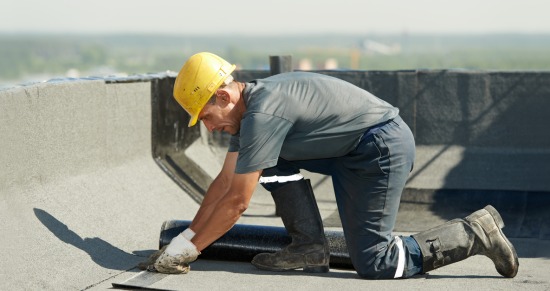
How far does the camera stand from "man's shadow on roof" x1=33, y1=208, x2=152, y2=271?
5.93 m

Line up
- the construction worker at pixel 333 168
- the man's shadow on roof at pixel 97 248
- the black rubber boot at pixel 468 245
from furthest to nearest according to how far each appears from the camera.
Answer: the man's shadow on roof at pixel 97 248
the black rubber boot at pixel 468 245
the construction worker at pixel 333 168

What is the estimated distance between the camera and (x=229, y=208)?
5242 mm

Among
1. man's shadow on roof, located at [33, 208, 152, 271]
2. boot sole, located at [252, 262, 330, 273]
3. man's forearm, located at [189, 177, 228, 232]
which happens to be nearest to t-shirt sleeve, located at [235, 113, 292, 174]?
man's forearm, located at [189, 177, 228, 232]

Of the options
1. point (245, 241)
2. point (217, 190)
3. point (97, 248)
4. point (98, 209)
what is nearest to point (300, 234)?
point (245, 241)

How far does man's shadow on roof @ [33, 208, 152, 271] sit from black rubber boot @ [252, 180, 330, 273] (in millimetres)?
917

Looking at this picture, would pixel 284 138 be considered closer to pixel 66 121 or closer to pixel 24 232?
pixel 24 232

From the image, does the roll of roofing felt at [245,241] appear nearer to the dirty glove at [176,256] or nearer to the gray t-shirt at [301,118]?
the dirty glove at [176,256]

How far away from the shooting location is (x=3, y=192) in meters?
6.05

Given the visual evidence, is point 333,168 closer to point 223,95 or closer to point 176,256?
point 223,95

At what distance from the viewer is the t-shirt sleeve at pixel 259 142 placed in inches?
199

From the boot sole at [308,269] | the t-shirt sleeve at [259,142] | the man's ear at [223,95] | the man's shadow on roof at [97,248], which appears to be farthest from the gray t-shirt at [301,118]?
the man's shadow on roof at [97,248]

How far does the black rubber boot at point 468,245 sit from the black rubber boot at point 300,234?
2.00 feet

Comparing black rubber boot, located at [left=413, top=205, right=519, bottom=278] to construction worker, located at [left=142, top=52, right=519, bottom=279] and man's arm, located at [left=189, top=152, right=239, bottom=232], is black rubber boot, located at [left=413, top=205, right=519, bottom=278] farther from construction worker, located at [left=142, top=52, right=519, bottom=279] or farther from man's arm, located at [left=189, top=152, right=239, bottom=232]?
man's arm, located at [left=189, top=152, right=239, bottom=232]

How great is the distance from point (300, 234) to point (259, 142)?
93cm
